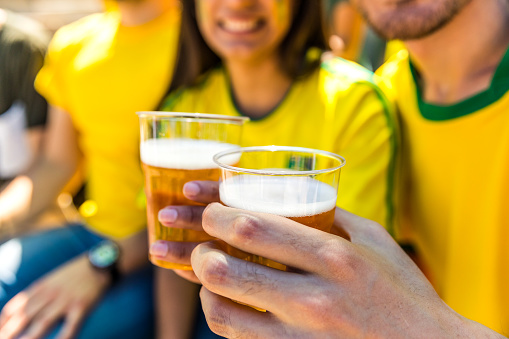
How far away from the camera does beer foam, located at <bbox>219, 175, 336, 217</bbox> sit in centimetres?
76

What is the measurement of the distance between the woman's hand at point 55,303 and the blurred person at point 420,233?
101 cm

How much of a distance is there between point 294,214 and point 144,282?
1281 mm

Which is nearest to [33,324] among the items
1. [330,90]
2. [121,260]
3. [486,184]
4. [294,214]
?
[121,260]

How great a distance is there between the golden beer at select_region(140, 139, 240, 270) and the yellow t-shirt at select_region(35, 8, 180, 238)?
104cm

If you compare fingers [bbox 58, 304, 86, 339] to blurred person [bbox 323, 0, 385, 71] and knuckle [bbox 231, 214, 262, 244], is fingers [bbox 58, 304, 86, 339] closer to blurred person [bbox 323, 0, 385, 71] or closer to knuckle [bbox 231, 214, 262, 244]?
knuckle [bbox 231, 214, 262, 244]

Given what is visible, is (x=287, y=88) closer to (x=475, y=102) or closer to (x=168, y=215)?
(x=475, y=102)

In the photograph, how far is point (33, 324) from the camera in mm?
1604

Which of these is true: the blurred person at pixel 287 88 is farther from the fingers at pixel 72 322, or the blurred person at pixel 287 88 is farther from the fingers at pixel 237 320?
the fingers at pixel 237 320

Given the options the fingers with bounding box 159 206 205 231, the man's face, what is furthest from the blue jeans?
the man's face

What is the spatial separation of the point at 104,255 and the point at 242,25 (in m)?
1.17

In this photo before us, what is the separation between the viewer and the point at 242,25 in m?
1.67

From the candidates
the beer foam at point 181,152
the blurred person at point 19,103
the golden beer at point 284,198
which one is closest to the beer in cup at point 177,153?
the beer foam at point 181,152

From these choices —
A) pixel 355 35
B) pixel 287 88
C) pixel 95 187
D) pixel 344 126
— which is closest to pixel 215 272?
pixel 344 126

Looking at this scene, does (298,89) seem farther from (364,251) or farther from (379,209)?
(364,251)
